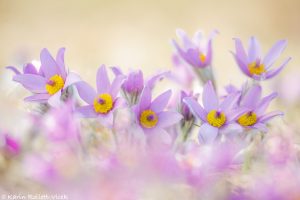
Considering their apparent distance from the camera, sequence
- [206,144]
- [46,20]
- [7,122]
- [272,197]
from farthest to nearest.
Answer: [46,20] < [7,122] < [206,144] < [272,197]

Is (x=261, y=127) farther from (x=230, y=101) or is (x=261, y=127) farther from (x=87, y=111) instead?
(x=87, y=111)

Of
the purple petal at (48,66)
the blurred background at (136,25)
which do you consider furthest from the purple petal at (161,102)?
the blurred background at (136,25)

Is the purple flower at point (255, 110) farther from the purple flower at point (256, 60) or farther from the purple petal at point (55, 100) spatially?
the purple petal at point (55, 100)

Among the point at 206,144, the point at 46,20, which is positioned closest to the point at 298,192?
the point at 206,144

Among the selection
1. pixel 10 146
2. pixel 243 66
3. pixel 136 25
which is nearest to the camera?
pixel 10 146

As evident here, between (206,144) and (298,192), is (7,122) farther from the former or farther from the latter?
(298,192)

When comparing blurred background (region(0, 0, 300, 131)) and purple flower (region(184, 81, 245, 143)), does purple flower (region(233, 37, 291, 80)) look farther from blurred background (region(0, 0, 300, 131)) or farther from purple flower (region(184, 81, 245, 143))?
blurred background (region(0, 0, 300, 131))

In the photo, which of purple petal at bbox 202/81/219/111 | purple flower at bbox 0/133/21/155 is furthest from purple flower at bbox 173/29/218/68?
purple flower at bbox 0/133/21/155

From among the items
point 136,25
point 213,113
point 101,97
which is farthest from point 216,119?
point 136,25
